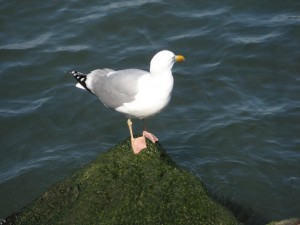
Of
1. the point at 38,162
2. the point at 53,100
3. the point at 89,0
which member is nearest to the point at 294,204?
the point at 38,162

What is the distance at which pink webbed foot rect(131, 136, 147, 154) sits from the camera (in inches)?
211

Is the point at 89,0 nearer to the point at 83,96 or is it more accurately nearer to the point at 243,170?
the point at 83,96

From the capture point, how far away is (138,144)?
5.47 metres

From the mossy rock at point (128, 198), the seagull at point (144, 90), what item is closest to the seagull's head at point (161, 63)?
the seagull at point (144, 90)

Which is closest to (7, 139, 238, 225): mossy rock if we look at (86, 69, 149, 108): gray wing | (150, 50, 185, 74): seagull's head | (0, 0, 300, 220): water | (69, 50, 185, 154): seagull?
(69, 50, 185, 154): seagull

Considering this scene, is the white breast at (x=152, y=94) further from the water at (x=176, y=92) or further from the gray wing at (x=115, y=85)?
the water at (x=176, y=92)

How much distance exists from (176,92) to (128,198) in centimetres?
468

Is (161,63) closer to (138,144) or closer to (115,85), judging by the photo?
(115,85)

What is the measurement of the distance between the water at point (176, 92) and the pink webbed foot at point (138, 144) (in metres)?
2.07

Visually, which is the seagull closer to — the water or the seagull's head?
the seagull's head

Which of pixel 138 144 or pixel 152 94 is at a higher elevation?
pixel 152 94

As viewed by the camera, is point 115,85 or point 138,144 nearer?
point 138,144

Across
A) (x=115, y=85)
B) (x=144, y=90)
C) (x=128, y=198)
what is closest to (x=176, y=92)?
(x=115, y=85)

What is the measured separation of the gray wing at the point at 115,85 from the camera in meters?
5.83
